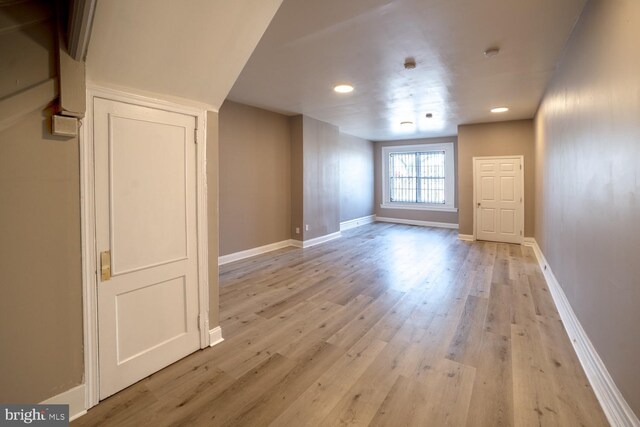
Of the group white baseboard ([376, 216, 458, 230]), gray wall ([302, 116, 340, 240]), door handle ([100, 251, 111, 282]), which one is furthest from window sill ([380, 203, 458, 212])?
door handle ([100, 251, 111, 282])

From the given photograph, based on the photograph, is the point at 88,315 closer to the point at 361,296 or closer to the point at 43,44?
the point at 43,44

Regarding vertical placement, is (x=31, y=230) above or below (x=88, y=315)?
above

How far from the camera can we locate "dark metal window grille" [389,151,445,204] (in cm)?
881

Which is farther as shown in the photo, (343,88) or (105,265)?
(343,88)

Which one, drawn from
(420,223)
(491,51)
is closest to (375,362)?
(491,51)

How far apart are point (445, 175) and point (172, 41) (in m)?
8.16

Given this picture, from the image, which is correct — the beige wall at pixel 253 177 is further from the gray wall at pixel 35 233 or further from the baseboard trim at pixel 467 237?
the baseboard trim at pixel 467 237

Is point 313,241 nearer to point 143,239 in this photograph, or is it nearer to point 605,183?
point 143,239

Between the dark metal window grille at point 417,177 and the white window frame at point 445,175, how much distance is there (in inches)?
4.9

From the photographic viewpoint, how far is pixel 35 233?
60.8 inches

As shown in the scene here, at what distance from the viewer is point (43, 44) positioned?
1.53 metres

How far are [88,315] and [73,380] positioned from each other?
36 centimetres

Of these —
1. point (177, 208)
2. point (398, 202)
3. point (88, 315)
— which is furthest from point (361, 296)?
point (398, 202)

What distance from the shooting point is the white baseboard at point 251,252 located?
4.93 metres
